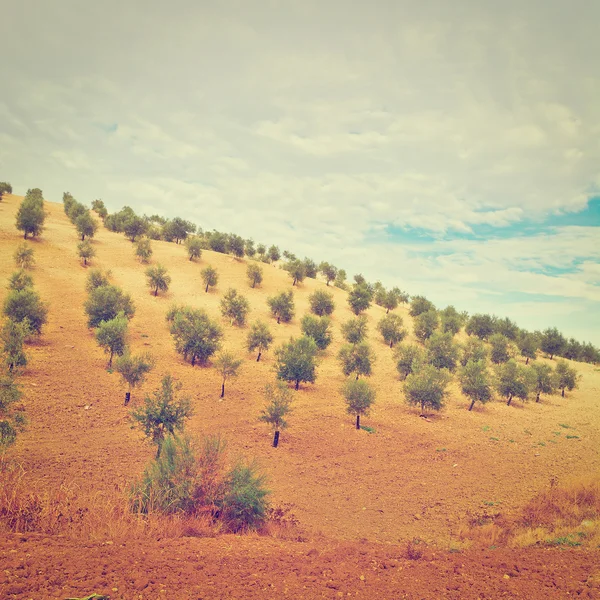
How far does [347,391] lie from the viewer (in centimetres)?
2527

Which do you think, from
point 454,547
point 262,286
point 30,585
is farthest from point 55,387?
point 262,286

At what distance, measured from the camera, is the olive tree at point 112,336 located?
28.7 m

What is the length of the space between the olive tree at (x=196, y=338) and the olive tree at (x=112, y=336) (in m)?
6.52

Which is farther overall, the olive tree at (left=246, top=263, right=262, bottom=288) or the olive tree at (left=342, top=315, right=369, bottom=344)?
the olive tree at (left=246, top=263, right=262, bottom=288)

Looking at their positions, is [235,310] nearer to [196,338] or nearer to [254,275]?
[196,338]

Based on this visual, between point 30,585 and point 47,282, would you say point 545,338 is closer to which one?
point 30,585

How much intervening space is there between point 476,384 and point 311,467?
919 inches

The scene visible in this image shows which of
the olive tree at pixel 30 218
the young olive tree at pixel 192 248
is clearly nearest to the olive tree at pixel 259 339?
the young olive tree at pixel 192 248

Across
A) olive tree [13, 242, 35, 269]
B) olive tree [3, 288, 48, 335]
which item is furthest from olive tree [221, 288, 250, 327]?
olive tree [13, 242, 35, 269]

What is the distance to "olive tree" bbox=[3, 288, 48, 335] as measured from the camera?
98.9ft

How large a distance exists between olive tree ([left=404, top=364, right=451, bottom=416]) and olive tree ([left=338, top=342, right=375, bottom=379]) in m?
7.78

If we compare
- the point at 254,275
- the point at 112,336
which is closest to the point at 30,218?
the point at 254,275

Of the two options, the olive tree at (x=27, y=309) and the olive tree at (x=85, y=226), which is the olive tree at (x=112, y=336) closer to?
the olive tree at (x=27, y=309)

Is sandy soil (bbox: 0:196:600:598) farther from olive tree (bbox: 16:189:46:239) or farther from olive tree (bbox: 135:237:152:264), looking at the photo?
olive tree (bbox: 135:237:152:264)
